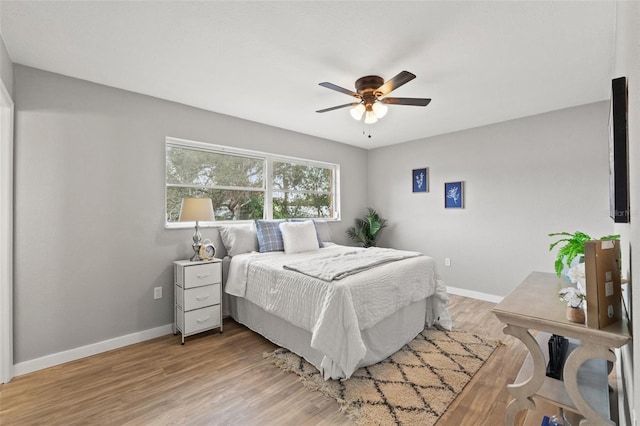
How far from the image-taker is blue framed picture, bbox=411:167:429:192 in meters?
4.64

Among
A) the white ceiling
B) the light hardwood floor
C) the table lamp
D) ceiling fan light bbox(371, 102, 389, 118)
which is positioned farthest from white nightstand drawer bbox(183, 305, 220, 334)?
ceiling fan light bbox(371, 102, 389, 118)

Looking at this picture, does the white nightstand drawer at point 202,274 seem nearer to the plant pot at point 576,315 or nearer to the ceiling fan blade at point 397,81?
the ceiling fan blade at point 397,81

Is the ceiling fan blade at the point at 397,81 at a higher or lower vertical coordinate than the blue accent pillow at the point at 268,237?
higher

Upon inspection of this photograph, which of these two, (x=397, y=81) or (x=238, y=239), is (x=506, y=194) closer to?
(x=397, y=81)

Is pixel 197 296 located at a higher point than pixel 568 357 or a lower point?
lower

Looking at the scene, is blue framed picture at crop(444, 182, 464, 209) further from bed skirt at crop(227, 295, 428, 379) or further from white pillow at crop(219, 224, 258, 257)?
white pillow at crop(219, 224, 258, 257)

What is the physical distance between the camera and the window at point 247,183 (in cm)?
323

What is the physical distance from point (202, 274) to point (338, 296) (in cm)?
154

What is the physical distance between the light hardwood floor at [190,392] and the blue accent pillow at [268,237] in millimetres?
1146

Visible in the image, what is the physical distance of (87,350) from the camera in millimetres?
2527

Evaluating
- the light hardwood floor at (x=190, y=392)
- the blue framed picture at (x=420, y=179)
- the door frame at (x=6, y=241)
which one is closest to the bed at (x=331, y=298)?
the light hardwood floor at (x=190, y=392)

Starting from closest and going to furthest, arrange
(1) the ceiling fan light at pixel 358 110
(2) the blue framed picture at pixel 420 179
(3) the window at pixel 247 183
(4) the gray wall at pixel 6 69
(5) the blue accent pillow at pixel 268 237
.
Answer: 1. (4) the gray wall at pixel 6 69
2. (1) the ceiling fan light at pixel 358 110
3. (3) the window at pixel 247 183
4. (5) the blue accent pillow at pixel 268 237
5. (2) the blue framed picture at pixel 420 179

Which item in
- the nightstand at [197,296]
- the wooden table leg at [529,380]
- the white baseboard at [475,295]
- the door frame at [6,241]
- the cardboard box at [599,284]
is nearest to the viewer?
the cardboard box at [599,284]

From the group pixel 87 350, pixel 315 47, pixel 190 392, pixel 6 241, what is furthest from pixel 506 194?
pixel 6 241
